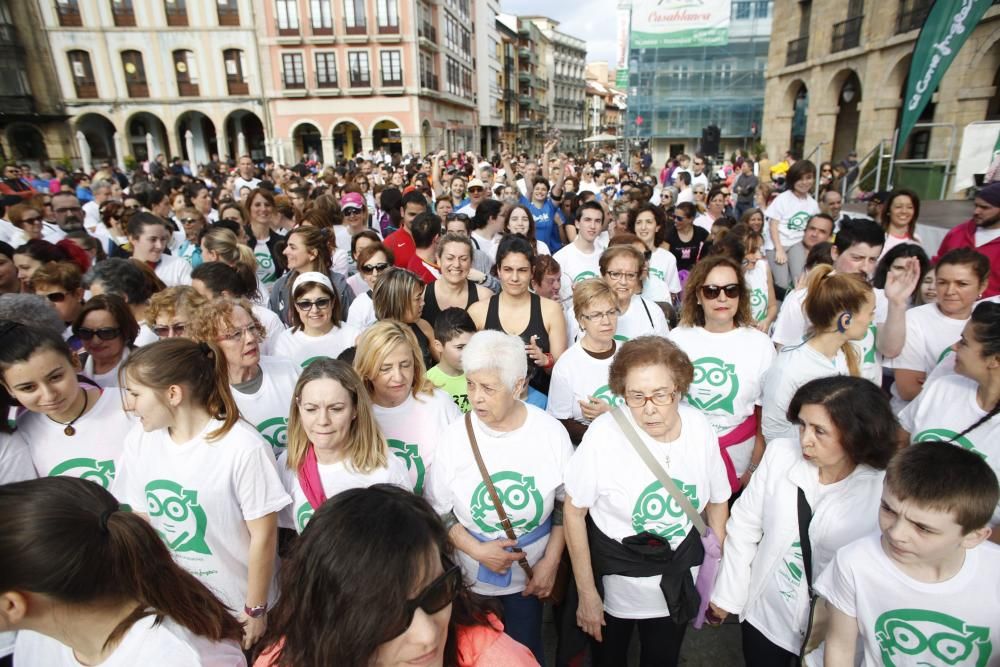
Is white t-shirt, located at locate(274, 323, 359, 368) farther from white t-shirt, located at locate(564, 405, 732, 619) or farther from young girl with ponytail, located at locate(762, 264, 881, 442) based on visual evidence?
young girl with ponytail, located at locate(762, 264, 881, 442)

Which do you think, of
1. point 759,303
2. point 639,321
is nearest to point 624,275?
point 639,321

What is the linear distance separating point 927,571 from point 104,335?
394cm

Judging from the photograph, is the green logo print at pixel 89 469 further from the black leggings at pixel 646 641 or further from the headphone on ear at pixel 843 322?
the headphone on ear at pixel 843 322

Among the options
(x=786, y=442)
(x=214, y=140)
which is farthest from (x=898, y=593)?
(x=214, y=140)

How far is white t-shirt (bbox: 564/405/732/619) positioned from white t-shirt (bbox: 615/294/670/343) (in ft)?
4.35

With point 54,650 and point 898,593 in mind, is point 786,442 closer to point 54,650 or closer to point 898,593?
point 898,593

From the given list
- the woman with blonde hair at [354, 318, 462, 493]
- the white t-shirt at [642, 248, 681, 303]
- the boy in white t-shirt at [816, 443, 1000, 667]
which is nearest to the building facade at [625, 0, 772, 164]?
the white t-shirt at [642, 248, 681, 303]

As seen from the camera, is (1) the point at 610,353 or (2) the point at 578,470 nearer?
(2) the point at 578,470

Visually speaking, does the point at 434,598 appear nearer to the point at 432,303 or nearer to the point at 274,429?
the point at 274,429

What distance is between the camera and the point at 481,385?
2.25 m

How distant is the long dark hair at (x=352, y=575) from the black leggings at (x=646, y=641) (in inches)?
59.4

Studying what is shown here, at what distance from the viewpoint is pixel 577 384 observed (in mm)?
3035

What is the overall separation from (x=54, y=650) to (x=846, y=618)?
96.4 inches

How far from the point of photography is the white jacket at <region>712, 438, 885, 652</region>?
1.97 m
